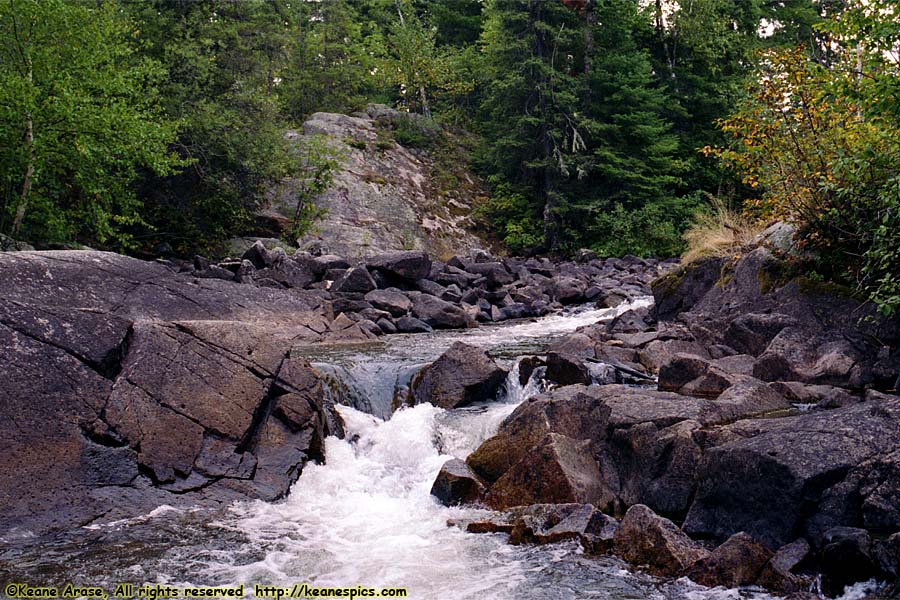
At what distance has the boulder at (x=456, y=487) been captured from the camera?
8148mm

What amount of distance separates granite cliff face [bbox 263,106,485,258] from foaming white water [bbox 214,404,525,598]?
714 inches

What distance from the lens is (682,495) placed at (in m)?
7.17

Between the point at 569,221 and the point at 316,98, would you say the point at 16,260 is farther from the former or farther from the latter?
the point at 316,98

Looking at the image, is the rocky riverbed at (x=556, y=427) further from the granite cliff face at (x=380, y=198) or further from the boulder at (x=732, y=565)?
the granite cliff face at (x=380, y=198)

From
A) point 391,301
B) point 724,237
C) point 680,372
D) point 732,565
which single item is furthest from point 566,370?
point 391,301

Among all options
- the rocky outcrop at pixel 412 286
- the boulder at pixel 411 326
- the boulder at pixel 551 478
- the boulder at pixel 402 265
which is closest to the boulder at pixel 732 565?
the boulder at pixel 551 478

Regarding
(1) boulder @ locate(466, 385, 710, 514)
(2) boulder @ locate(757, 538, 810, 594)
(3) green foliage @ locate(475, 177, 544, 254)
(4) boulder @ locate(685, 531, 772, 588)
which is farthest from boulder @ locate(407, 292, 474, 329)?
(3) green foliage @ locate(475, 177, 544, 254)

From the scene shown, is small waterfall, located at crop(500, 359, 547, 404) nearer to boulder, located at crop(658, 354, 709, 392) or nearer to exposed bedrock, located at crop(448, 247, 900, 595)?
exposed bedrock, located at crop(448, 247, 900, 595)

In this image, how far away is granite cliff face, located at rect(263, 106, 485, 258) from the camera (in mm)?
29766

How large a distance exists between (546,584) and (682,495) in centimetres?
194

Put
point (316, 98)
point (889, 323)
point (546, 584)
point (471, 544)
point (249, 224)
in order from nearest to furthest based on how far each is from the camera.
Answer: point (546, 584) → point (471, 544) → point (889, 323) → point (249, 224) → point (316, 98)

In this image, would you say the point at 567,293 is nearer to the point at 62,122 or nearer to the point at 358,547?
the point at 62,122

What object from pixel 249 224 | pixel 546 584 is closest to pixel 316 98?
pixel 249 224

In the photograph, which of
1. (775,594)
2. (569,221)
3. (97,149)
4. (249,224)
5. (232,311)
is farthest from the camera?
(569,221)
